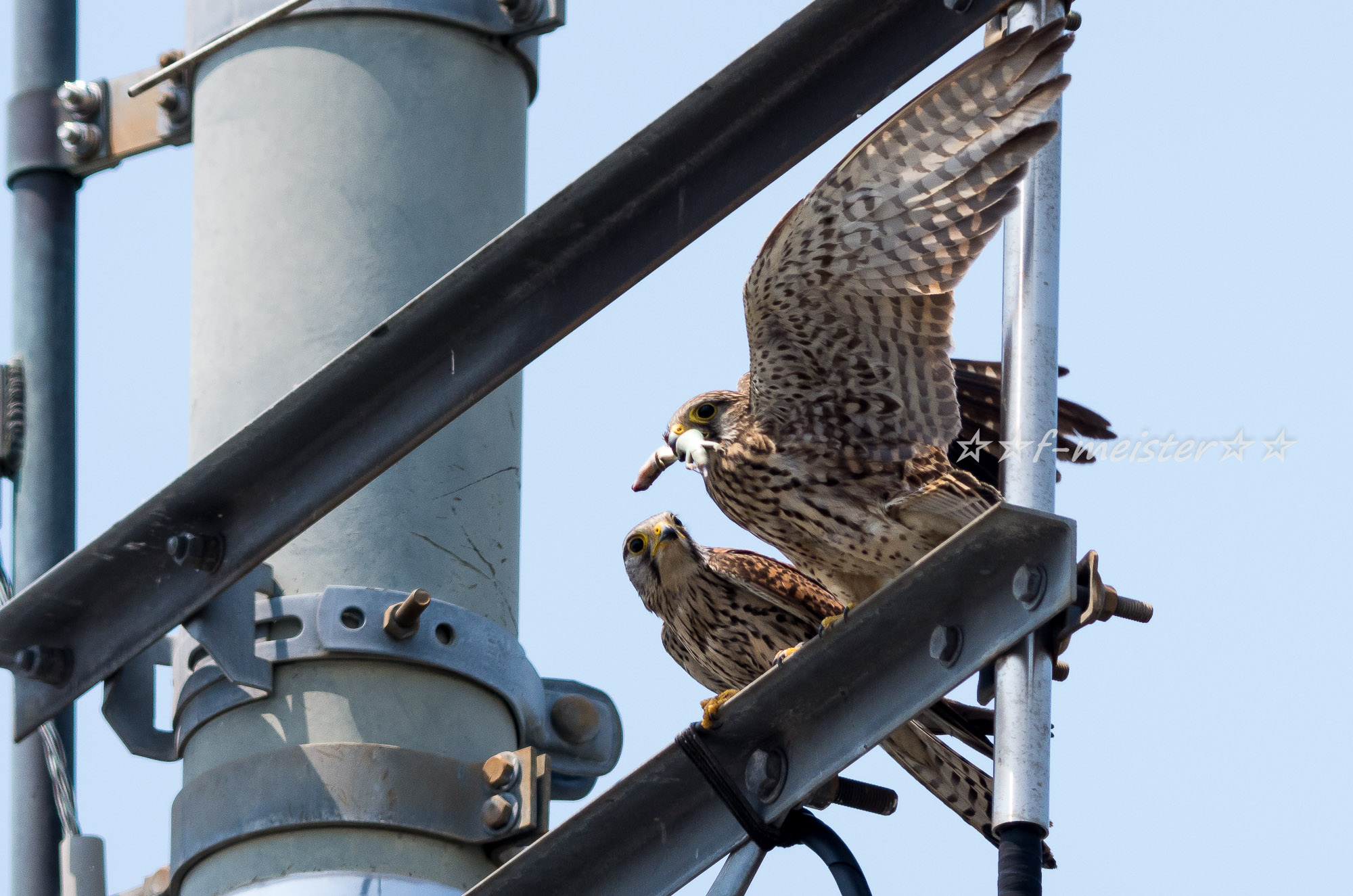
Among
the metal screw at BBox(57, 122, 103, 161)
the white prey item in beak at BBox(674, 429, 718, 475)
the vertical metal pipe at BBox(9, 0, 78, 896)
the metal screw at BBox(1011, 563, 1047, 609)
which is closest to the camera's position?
the metal screw at BBox(1011, 563, 1047, 609)

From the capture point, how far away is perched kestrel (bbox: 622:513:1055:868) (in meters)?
6.27

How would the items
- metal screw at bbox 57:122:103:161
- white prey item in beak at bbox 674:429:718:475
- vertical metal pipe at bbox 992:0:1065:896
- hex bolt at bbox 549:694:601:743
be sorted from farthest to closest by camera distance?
metal screw at bbox 57:122:103:161 < white prey item in beak at bbox 674:429:718:475 < hex bolt at bbox 549:694:601:743 < vertical metal pipe at bbox 992:0:1065:896

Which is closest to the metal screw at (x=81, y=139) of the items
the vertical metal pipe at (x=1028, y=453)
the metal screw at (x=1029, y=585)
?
the vertical metal pipe at (x=1028, y=453)

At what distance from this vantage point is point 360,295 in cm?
507

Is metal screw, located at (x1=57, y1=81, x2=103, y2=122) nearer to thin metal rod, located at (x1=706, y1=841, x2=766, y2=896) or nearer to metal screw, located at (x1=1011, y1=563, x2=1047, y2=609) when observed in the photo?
thin metal rod, located at (x1=706, y1=841, x2=766, y2=896)

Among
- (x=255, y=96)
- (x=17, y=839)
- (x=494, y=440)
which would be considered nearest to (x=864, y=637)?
(x=494, y=440)

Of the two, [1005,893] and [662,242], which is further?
[662,242]

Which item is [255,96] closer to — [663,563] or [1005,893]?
[663,563]

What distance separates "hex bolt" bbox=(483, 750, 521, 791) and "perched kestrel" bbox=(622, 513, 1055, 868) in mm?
1321

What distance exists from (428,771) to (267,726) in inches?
13.2

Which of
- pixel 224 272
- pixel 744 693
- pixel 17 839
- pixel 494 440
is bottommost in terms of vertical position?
pixel 17 839

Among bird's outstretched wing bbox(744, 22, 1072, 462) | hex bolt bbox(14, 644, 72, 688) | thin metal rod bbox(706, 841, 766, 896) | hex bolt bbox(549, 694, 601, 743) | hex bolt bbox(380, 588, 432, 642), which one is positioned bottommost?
thin metal rod bbox(706, 841, 766, 896)

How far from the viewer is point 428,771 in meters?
4.87

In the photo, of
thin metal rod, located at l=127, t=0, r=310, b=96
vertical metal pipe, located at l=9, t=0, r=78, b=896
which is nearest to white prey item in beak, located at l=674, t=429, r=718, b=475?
thin metal rod, located at l=127, t=0, r=310, b=96
